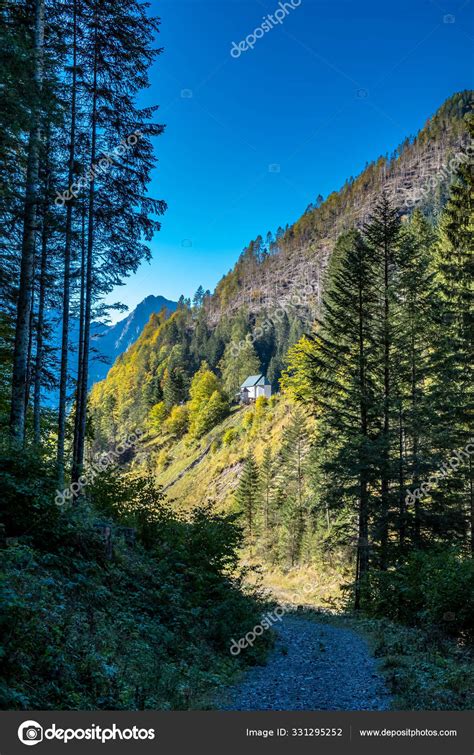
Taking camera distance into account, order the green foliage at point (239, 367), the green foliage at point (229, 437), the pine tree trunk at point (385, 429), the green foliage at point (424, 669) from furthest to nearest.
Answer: the green foliage at point (239, 367) → the green foliage at point (229, 437) → the pine tree trunk at point (385, 429) → the green foliage at point (424, 669)

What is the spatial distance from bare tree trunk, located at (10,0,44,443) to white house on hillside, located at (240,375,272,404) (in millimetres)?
76798

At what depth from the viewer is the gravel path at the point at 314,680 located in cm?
591

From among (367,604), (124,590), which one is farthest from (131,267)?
(367,604)

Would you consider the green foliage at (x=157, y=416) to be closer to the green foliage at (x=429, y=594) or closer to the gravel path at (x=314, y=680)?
the green foliage at (x=429, y=594)

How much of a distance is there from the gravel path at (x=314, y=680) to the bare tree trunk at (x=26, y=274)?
23.2ft

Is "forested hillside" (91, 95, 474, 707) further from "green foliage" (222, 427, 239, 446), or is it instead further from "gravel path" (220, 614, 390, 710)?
"green foliage" (222, 427, 239, 446)

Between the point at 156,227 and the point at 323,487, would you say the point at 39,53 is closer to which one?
the point at 156,227

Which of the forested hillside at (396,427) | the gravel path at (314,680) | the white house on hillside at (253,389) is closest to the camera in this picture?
the gravel path at (314,680)

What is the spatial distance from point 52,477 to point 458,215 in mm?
17728

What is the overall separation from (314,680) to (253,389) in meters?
81.4

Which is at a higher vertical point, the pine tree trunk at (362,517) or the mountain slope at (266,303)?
the mountain slope at (266,303)

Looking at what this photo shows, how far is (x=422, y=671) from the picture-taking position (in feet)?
23.7

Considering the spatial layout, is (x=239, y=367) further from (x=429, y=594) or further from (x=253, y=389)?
(x=429, y=594)

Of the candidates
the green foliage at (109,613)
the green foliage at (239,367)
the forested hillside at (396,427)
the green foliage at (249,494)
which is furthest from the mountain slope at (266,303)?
the green foliage at (109,613)
